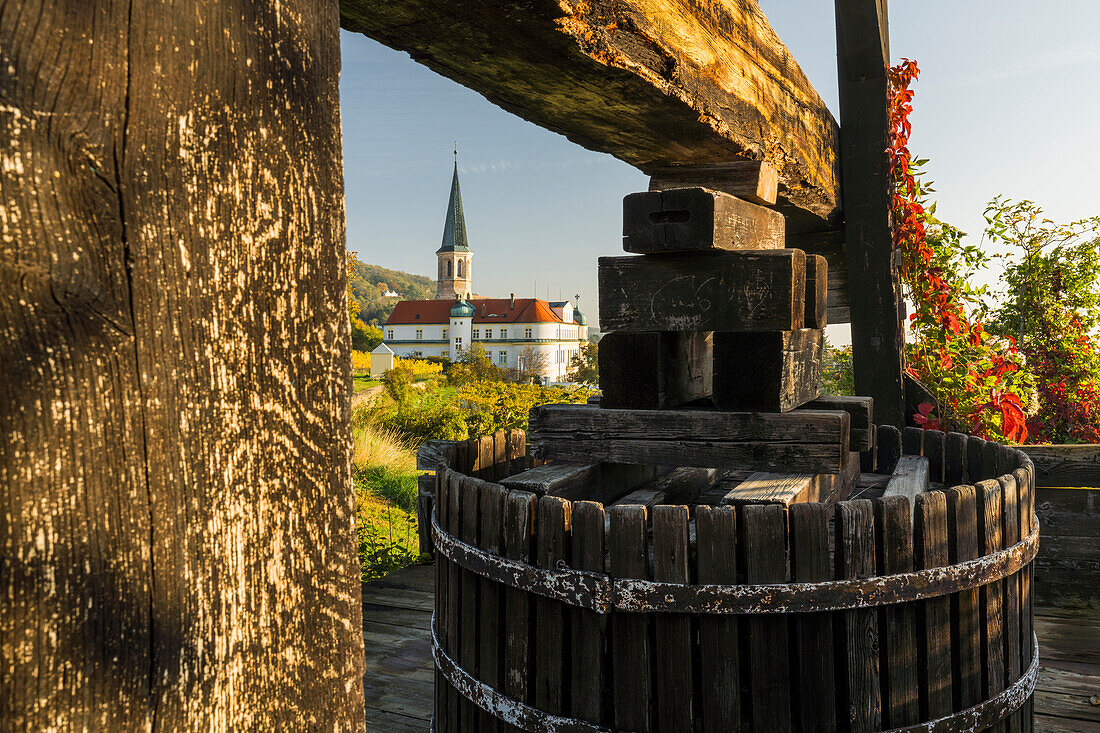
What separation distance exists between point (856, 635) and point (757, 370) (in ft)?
2.42

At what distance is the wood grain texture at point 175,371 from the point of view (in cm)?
58

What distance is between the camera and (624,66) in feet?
5.32

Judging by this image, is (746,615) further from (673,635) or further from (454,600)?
(454,600)

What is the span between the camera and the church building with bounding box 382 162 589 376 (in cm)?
7569

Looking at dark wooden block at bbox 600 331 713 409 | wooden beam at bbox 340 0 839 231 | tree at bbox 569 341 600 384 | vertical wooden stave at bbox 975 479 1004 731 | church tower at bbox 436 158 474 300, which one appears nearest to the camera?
wooden beam at bbox 340 0 839 231

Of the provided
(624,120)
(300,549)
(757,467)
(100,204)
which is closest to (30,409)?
(100,204)

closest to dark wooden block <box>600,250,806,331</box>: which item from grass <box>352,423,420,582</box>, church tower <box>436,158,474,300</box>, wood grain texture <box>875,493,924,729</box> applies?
wood grain texture <box>875,493,924,729</box>

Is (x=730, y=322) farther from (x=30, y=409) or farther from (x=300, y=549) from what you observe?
(x=30, y=409)

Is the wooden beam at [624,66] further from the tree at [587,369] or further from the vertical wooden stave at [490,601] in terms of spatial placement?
the vertical wooden stave at [490,601]

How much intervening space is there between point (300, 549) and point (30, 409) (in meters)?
0.31

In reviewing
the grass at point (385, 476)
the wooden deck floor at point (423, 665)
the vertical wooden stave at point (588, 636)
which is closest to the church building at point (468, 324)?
the grass at point (385, 476)

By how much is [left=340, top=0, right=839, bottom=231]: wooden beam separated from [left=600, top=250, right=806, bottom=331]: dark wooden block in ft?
1.19

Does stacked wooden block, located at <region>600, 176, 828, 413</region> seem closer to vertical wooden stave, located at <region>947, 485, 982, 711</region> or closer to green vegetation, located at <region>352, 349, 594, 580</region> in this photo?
vertical wooden stave, located at <region>947, 485, 982, 711</region>

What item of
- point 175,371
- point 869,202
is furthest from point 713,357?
point 869,202
